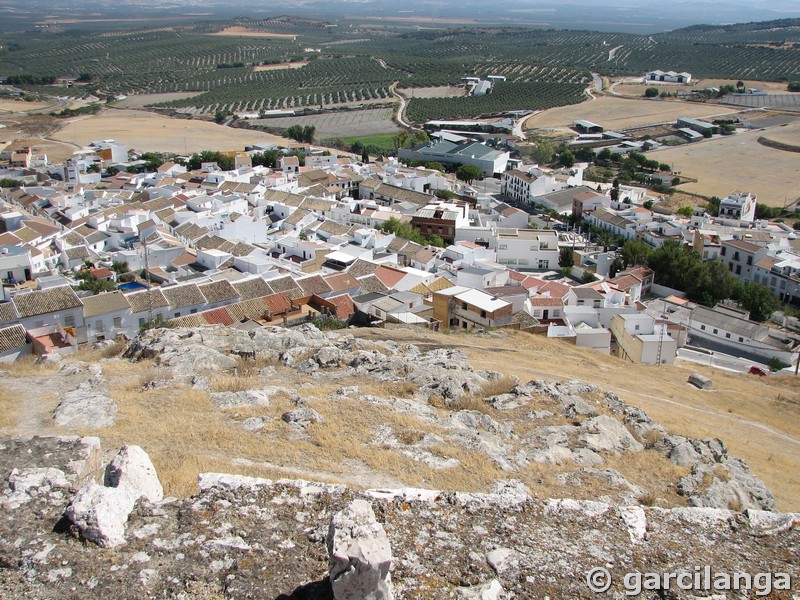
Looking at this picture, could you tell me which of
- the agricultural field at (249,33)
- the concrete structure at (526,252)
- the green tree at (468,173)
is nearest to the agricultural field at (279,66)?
the agricultural field at (249,33)

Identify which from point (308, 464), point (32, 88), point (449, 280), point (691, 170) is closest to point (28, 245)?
point (449, 280)

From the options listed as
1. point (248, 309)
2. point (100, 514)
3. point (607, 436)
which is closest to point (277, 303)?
point (248, 309)

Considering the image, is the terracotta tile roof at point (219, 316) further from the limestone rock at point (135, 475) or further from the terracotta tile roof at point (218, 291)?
the limestone rock at point (135, 475)

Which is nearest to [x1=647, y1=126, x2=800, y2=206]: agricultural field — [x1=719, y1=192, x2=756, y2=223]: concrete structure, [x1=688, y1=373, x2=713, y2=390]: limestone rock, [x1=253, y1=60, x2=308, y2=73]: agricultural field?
[x1=719, y1=192, x2=756, y2=223]: concrete structure

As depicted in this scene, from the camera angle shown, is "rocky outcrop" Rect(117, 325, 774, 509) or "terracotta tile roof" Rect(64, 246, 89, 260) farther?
"terracotta tile roof" Rect(64, 246, 89, 260)

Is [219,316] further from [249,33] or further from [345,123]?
[249,33]

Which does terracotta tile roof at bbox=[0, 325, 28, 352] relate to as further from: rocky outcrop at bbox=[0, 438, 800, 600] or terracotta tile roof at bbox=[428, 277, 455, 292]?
terracotta tile roof at bbox=[428, 277, 455, 292]

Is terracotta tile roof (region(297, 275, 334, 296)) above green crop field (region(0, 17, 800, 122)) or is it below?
below
